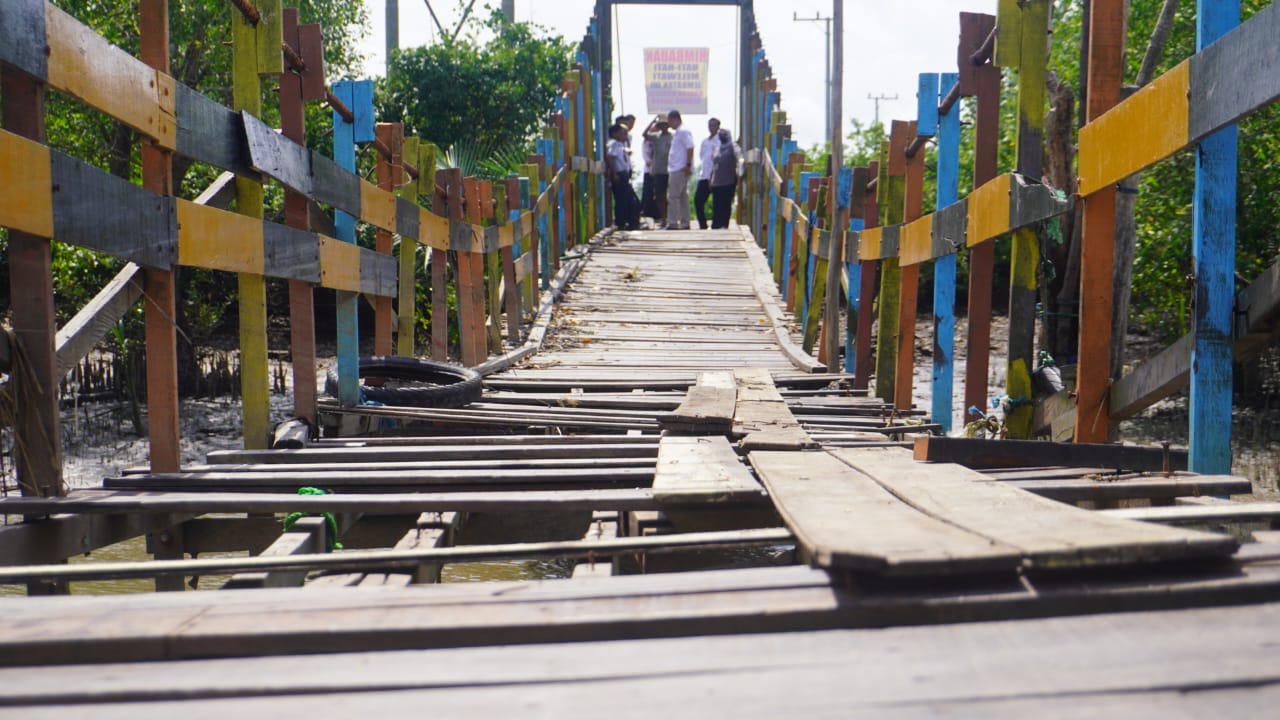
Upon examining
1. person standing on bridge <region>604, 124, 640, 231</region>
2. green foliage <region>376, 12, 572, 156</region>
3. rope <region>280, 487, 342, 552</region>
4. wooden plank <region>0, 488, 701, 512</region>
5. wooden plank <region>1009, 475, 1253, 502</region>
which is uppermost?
green foliage <region>376, 12, 572, 156</region>

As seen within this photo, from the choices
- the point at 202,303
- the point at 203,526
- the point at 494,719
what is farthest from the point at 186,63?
the point at 494,719

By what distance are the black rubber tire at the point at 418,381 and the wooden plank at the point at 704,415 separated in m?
1.12

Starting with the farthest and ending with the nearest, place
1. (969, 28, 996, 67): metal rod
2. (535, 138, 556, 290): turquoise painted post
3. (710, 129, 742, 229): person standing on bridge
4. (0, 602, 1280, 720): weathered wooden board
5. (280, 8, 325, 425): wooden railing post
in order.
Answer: (710, 129, 742, 229): person standing on bridge → (535, 138, 556, 290): turquoise painted post → (969, 28, 996, 67): metal rod → (280, 8, 325, 425): wooden railing post → (0, 602, 1280, 720): weathered wooden board

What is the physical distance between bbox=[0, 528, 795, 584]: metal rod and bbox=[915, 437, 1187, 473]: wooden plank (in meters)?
1.20

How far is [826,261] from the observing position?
8.26 m

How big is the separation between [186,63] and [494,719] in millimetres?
11832

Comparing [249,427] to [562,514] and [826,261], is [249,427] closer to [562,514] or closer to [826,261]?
[562,514]

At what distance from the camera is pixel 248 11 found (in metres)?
3.82

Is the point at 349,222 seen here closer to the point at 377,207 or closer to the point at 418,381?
the point at 377,207

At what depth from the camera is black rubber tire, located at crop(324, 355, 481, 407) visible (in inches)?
199

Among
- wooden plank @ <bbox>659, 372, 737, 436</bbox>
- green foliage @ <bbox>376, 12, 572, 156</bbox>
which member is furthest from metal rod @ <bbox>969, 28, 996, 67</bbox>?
green foliage @ <bbox>376, 12, 572, 156</bbox>

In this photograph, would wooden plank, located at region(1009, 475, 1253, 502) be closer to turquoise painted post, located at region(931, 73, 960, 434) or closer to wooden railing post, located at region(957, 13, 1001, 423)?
wooden railing post, located at region(957, 13, 1001, 423)

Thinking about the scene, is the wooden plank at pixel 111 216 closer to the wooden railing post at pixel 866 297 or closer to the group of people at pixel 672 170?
the wooden railing post at pixel 866 297

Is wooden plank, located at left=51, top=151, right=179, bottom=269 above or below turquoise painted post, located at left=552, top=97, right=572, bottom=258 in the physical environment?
below
